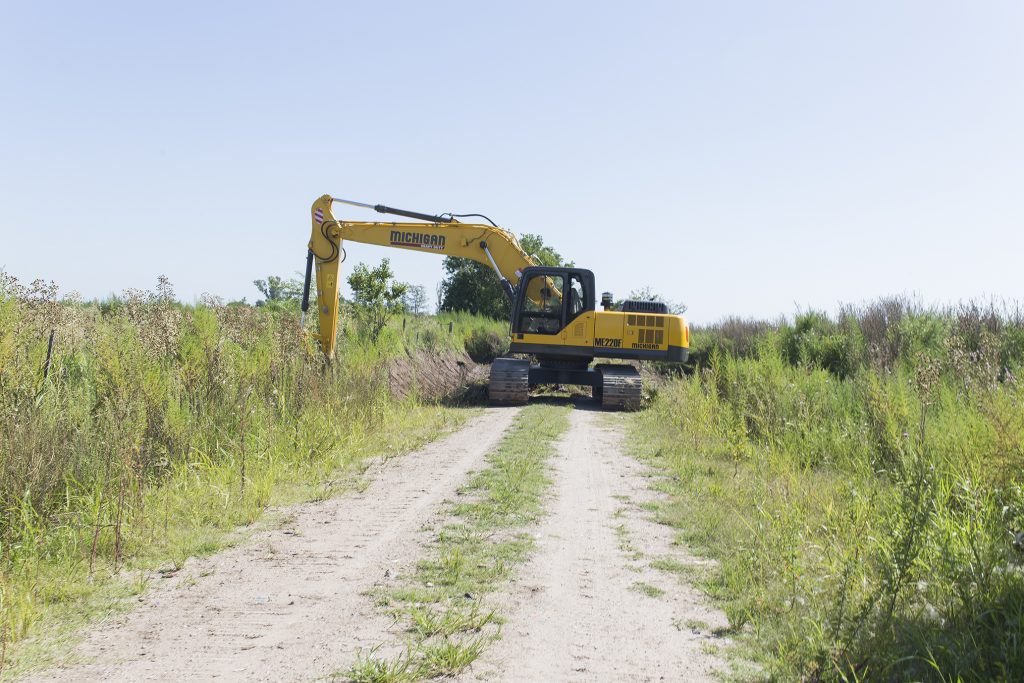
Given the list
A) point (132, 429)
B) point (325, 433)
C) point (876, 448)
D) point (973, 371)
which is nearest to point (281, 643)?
point (132, 429)

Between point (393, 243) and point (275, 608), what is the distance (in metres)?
13.7

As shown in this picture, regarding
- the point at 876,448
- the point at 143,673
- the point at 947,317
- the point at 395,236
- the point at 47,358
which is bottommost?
the point at 143,673

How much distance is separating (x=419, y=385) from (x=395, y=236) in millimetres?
3516

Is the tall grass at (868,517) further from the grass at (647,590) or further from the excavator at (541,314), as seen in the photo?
the excavator at (541,314)

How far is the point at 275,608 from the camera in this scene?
4637mm

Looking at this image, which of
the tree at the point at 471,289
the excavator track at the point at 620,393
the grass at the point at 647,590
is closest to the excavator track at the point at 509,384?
the excavator track at the point at 620,393

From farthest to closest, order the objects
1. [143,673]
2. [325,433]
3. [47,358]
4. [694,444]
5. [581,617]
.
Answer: [694,444]
[325,433]
[47,358]
[581,617]
[143,673]

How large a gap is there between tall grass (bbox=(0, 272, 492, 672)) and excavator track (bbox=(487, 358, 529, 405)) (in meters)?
5.51

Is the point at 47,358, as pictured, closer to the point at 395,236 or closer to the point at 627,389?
the point at 395,236

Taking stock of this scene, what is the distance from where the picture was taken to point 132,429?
6898mm

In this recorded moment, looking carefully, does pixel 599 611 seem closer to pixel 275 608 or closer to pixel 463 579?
pixel 463 579

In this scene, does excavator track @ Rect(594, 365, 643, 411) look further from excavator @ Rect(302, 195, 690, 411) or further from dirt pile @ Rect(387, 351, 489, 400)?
dirt pile @ Rect(387, 351, 489, 400)

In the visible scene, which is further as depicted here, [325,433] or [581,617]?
[325,433]

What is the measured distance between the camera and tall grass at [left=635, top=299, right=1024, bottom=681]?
390 cm
